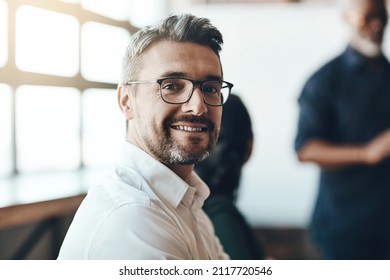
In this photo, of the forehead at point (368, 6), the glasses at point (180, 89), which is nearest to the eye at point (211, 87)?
the glasses at point (180, 89)

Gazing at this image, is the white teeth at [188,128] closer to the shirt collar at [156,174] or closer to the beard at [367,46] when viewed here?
the shirt collar at [156,174]

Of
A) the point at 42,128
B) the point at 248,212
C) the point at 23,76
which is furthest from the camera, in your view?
the point at 248,212

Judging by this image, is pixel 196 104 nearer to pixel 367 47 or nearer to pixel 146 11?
pixel 146 11

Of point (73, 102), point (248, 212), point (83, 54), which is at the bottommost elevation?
point (248, 212)

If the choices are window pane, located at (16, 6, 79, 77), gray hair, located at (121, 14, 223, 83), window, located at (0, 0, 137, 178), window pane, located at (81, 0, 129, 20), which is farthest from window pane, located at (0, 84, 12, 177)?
gray hair, located at (121, 14, 223, 83)

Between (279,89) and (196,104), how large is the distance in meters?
1.22

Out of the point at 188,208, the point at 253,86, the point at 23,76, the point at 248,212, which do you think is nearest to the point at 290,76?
the point at 253,86

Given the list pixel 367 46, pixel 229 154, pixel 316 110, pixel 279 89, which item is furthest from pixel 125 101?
pixel 279 89

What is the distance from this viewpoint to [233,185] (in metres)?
0.87

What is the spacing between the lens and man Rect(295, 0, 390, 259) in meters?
1.23

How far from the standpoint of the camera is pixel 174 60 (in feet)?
1.90

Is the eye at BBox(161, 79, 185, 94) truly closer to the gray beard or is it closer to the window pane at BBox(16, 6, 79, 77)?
the gray beard

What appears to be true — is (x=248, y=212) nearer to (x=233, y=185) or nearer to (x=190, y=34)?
(x=233, y=185)
